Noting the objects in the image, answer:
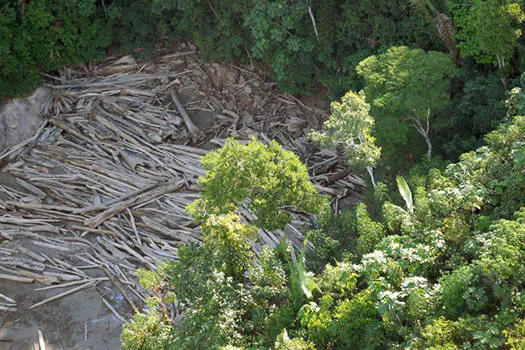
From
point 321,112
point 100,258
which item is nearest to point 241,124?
point 321,112

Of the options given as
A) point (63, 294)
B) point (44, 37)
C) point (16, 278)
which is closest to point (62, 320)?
point (63, 294)

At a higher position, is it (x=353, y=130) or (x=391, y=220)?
(x=353, y=130)

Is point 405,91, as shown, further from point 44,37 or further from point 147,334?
point 44,37

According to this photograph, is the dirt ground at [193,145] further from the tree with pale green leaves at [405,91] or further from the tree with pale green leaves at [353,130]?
the tree with pale green leaves at [353,130]

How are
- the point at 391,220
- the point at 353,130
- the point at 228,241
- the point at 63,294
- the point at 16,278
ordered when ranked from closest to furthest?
the point at 228,241, the point at 391,220, the point at 353,130, the point at 63,294, the point at 16,278

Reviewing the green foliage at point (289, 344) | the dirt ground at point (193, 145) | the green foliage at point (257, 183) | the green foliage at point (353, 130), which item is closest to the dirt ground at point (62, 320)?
the dirt ground at point (193, 145)

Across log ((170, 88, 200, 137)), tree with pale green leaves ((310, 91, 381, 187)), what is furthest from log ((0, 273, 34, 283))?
tree with pale green leaves ((310, 91, 381, 187))
